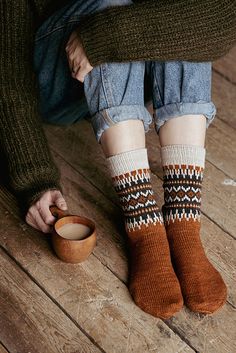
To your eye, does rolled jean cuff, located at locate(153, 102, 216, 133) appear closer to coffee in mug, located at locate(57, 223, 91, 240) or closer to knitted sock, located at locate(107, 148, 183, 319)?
knitted sock, located at locate(107, 148, 183, 319)

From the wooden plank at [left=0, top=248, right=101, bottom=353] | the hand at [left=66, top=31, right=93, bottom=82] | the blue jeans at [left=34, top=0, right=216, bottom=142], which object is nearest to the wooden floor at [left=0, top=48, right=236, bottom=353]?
the wooden plank at [left=0, top=248, right=101, bottom=353]

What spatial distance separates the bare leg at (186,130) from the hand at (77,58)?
0.21 meters

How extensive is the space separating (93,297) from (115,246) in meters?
0.15

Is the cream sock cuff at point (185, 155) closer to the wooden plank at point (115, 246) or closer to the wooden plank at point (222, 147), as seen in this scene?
the wooden plank at point (115, 246)

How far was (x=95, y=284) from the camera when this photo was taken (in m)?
1.25

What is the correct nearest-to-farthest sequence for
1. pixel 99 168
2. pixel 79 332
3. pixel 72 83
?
pixel 79 332, pixel 72 83, pixel 99 168

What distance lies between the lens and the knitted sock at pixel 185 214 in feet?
4.03

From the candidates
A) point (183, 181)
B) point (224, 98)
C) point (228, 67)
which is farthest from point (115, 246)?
point (228, 67)

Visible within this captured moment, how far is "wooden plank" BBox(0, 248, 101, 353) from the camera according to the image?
1.13 meters

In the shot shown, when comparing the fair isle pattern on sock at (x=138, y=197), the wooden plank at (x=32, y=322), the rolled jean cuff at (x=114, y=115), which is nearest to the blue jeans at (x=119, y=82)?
the rolled jean cuff at (x=114, y=115)

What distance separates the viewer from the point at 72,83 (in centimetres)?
138

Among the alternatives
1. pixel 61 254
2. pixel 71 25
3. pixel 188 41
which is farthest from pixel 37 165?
pixel 188 41

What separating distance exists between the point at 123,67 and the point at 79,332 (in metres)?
0.52

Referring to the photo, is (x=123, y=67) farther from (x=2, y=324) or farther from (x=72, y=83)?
(x=2, y=324)
